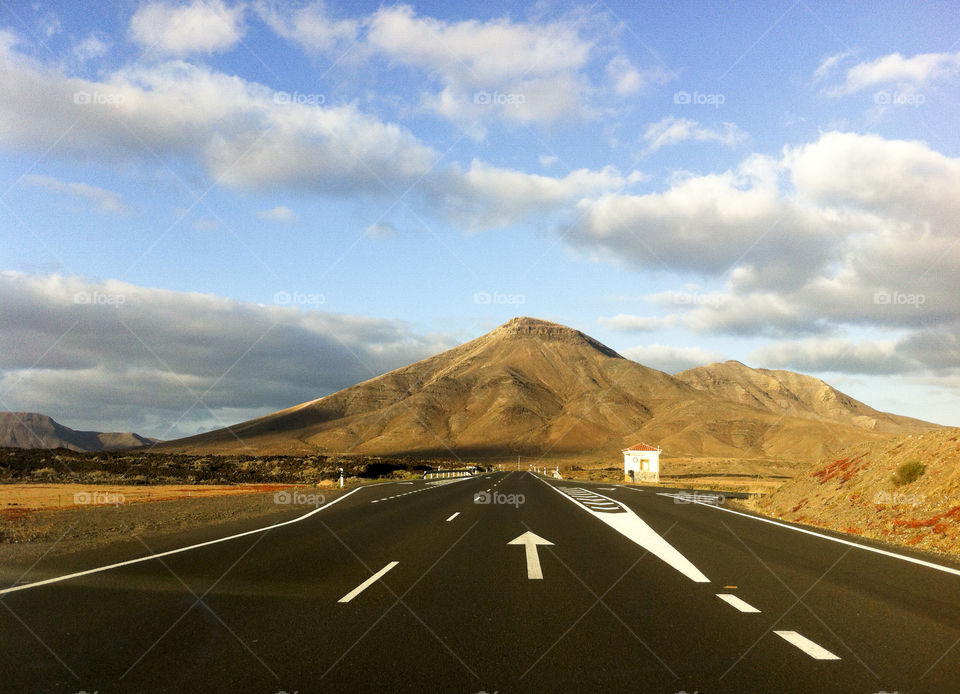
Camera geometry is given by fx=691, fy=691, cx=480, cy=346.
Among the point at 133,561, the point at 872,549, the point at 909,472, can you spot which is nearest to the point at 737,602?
the point at 872,549

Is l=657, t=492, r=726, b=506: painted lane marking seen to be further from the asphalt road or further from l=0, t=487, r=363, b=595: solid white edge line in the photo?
l=0, t=487, r=363, b=595: solid white edge line

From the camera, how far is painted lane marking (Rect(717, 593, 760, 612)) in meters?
7.30

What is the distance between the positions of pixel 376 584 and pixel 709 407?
175911 mm

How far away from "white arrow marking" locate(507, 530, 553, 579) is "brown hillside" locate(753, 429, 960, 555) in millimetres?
7393

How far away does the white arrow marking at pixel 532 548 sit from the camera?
952 cm

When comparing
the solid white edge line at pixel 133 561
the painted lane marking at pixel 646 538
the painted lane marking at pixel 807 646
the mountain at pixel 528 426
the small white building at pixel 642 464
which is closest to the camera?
the painted lane marking at pixel 807 646

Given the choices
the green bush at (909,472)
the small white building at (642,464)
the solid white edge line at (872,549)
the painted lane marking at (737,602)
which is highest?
the green bush at (909,472)

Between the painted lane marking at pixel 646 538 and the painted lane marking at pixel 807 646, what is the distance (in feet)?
9.08

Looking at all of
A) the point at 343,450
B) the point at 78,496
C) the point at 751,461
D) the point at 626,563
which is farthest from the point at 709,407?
the point at 626,563

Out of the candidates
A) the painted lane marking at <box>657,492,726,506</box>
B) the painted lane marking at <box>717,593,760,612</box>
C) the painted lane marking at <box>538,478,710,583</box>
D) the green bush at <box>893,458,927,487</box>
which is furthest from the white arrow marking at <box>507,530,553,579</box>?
the painted lane marking at <box>657,492,726,506</box>

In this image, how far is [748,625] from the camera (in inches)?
260

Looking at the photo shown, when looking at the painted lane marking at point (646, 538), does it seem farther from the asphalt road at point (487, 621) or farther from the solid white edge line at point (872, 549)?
the solid white edge line at point (872, 549)

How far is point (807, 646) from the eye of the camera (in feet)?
19.3

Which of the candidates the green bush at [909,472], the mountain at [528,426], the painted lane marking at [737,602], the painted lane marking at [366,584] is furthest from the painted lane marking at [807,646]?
the mountain at [528,426]
